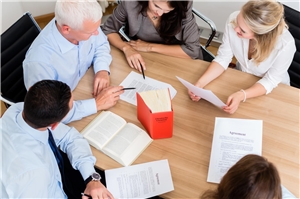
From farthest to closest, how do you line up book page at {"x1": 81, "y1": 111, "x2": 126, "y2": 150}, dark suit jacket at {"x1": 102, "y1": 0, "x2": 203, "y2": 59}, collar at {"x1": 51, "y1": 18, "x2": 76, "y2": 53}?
dark suit jacket at {"x1": 102, "y1": 0, "x2": 203, "y2": 59}
collar at {"x1": 51, "y1": 18, "x2": 76, "y2": 53}
book page at {"x1": 81, "y1": 111, "x2": 126, "y2": 150}

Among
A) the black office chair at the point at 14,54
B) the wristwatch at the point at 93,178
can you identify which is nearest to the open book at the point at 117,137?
the wristwatch at the point at 93,178

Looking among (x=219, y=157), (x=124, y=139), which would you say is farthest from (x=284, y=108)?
(x=124, y=139)

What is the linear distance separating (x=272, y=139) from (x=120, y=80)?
32.3 inches

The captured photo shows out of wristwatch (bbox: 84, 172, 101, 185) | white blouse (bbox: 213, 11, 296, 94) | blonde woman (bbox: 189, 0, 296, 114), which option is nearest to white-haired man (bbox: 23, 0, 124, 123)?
wristwatch (bbox: 84, 172, 101, 185)

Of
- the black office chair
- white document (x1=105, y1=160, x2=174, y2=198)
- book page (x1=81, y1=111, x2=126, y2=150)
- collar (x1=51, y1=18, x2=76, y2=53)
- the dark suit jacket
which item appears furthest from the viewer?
the dark suit jacket

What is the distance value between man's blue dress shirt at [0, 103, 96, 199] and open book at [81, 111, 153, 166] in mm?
61

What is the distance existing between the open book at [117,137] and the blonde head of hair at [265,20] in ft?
2.39

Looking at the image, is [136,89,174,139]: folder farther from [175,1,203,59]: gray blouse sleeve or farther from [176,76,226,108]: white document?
[175,1,203,59]: gray blouse sleeve

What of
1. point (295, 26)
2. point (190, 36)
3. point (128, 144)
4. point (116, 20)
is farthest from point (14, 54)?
point (295, 26)

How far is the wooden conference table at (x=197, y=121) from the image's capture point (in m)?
1.38

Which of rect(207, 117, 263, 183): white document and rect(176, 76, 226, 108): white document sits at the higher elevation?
rect(176, 76, 226, 108): white document

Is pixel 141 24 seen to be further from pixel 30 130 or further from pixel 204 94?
pixel 30 130

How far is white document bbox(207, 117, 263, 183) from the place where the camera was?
1392mm

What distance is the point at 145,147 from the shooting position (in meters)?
1.46
